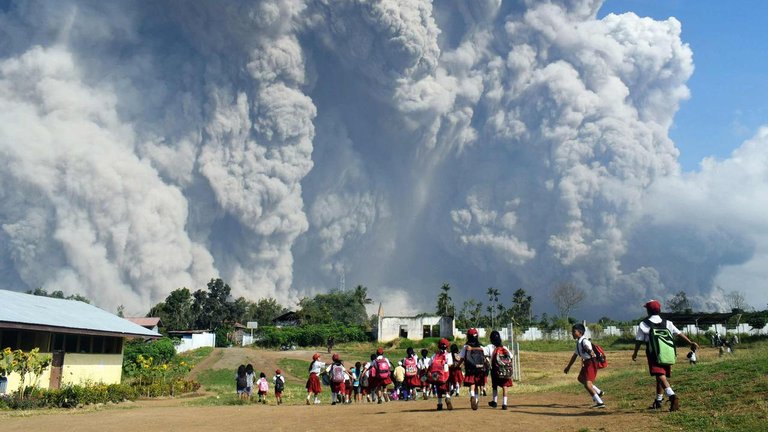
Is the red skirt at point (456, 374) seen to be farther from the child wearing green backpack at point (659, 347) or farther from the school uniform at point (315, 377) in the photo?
the school uniform at point (315, 377)

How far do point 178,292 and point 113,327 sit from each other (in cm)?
7072

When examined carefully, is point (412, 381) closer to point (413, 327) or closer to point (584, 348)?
point (584, 348)

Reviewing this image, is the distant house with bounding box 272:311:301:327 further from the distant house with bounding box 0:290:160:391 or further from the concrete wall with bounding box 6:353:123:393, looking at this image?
the concrete wall with bounding box 6:353:123:393

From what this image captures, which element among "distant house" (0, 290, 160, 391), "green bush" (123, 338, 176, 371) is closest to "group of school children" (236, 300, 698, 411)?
"distant house" (0, 290, 160, 391)

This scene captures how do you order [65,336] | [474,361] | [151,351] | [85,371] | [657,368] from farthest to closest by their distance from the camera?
[151,351], [85,371], [65,336], [474,361], [657,368]

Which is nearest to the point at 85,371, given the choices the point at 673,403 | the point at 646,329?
the point at 646,329

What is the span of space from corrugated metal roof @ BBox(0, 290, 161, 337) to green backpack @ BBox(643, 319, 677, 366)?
869 inches

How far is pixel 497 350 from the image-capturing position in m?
12.1

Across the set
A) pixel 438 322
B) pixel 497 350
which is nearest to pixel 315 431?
pixel 497 350

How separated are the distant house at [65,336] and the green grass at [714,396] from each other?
851 inches

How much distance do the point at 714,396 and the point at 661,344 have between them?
1.80 meters

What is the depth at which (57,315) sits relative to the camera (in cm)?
2688

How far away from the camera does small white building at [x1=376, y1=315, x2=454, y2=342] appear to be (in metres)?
72.8

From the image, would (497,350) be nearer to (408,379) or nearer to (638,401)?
(638,401)
